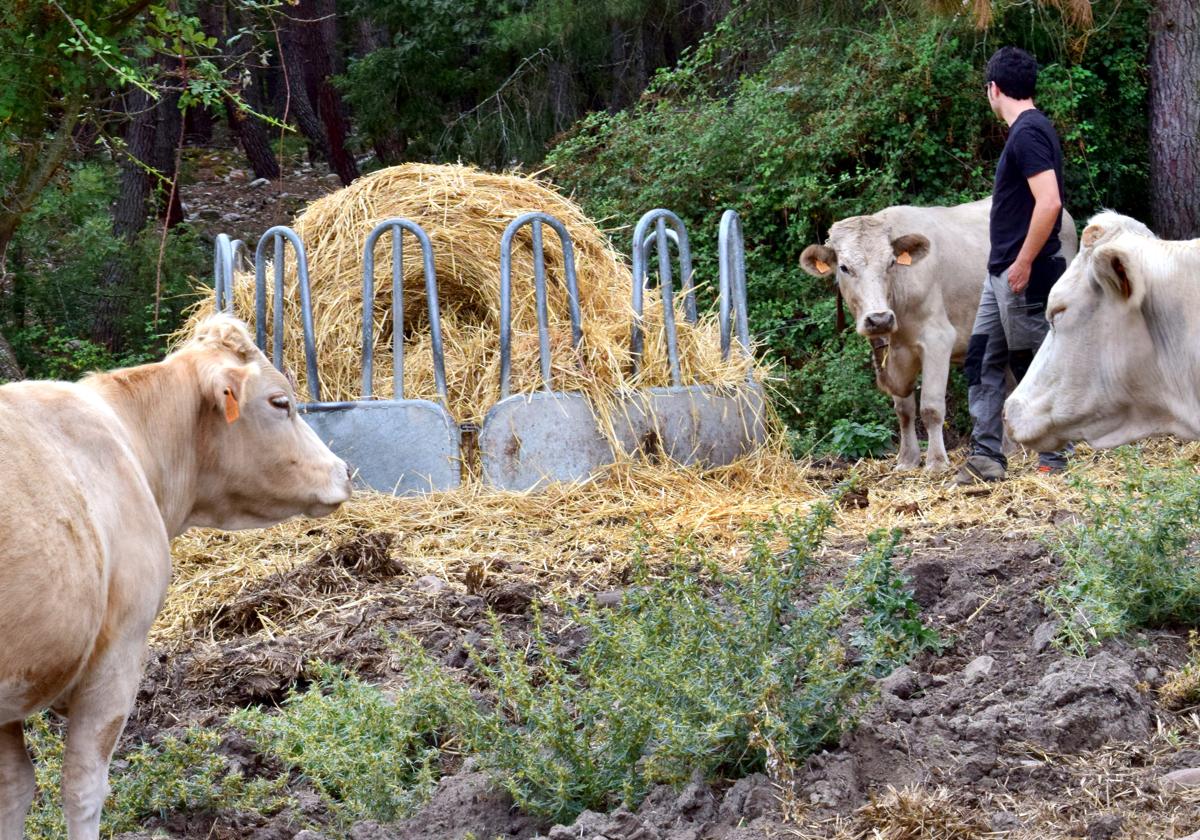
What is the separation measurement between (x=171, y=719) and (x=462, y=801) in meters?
1.60

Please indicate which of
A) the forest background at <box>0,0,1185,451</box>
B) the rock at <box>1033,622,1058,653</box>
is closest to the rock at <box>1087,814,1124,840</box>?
the rock at <box>1033,622,1058,653</box>

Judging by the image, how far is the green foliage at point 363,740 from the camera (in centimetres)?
374

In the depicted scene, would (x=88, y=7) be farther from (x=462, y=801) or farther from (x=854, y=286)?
(x=462, y=801)

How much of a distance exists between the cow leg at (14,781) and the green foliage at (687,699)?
3.85 feet

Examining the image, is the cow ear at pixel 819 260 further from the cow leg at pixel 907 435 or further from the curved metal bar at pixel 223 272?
the curved metal bar at pixel 223 272

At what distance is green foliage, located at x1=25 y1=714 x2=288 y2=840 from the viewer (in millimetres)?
3857

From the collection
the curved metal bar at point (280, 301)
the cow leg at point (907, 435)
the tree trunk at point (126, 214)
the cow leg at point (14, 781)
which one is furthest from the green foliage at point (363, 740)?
the tree trunk at point (126, 214)

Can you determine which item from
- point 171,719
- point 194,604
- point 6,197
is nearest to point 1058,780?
point 171,719

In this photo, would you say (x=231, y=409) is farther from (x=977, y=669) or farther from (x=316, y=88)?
(x=316, y=88)

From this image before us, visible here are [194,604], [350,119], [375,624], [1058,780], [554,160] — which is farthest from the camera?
[350,119]

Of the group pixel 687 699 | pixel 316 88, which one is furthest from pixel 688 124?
pixel 687 699

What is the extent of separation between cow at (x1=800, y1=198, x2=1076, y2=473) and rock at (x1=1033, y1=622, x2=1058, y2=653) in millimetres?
4282

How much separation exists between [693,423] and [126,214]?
10.8 meters

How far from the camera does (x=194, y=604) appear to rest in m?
6.15
